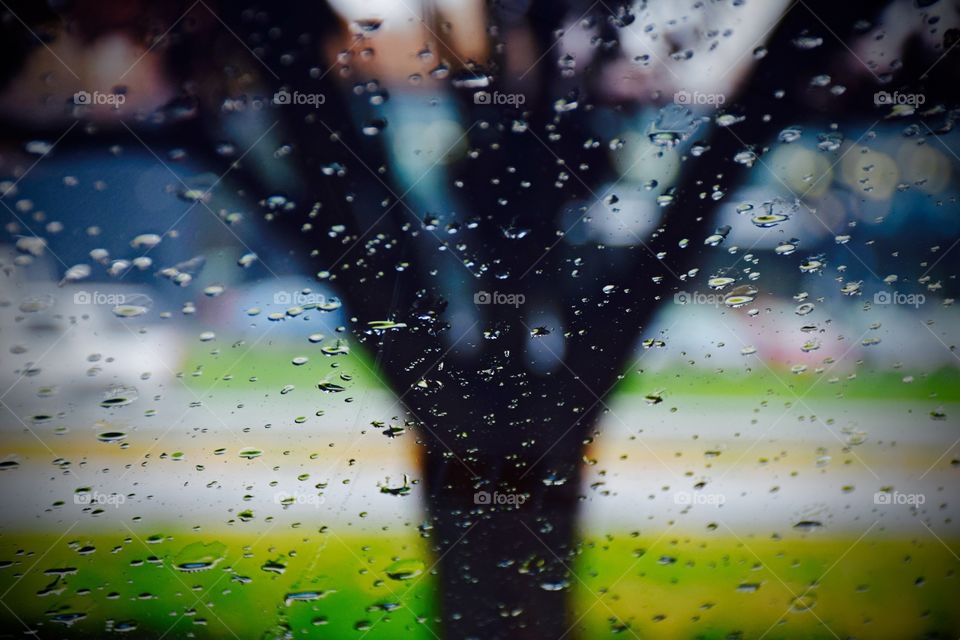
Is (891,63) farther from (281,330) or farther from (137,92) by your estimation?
(137,92)

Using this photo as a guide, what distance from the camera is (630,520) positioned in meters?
0.94

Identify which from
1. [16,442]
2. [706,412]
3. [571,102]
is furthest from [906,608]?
[16,442]
